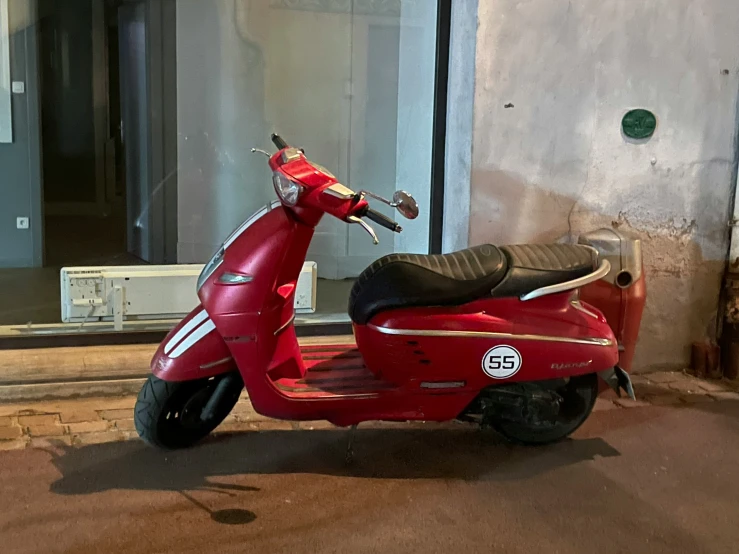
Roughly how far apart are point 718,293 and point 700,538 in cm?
154

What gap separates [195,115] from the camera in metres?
4.48

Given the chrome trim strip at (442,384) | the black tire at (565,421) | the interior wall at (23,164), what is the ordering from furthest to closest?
the interior wall at (23,164)
the black tire at (565,421)
the chrome trim strip at (442,384)

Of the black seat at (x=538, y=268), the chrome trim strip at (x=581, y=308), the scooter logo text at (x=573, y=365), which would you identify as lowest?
the scooter logo text at (x=573, y=365)

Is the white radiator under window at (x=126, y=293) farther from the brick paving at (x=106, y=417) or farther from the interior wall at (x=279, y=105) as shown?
the interior wall at (x=279, y=105)

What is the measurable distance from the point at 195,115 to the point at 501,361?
2823 mm

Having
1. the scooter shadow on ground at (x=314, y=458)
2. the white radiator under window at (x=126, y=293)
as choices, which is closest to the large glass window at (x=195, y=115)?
the white radiator under window at (x=126, y=293)

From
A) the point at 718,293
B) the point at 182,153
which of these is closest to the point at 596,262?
the point at 718,293

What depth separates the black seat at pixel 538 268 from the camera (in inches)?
88.9

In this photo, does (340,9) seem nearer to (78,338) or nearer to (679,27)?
(679,27)

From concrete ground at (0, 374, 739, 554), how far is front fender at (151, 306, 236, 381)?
27 cm

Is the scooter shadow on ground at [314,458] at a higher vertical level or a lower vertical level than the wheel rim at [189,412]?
lower

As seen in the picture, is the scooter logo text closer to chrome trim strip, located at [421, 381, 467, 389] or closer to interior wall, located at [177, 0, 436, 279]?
chrome trim strip, located at [421, 381, 467, 389]

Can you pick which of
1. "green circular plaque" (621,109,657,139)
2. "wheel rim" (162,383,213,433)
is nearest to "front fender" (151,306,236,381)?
"wheel rim" (162,383,213,433)

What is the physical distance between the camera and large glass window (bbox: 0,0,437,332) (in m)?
4.33
